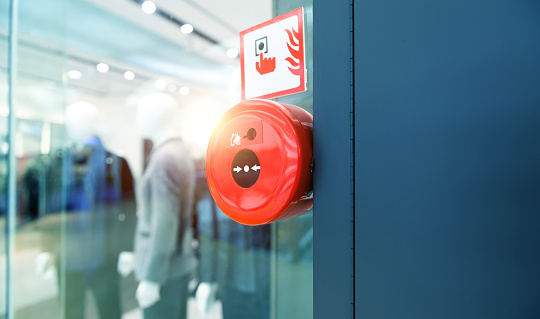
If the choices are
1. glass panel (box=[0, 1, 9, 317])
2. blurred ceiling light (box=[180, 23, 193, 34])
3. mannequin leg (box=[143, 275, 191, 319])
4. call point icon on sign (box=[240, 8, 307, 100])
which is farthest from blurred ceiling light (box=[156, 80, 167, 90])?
call point icon on sign (box=[240, 8, 307, 100])

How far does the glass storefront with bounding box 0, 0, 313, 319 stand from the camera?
1426 mm

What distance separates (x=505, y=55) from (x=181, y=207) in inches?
59.3

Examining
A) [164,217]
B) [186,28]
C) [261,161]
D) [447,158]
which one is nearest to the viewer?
[447,158]

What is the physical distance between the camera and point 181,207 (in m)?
1.59

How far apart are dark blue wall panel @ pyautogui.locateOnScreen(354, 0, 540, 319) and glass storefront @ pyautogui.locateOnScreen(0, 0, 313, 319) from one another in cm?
63

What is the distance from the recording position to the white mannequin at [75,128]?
1.88 meters

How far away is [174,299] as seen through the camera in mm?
1579

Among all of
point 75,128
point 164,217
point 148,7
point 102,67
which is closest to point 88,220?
point 75,128

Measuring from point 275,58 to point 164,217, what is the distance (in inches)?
47.3

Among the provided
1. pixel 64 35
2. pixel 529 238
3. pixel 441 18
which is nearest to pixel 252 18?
pixel 441 18

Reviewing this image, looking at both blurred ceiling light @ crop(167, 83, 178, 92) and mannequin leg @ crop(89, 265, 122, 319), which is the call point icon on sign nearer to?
blurred ceiling light @ crop(167, 83, 178, 92)

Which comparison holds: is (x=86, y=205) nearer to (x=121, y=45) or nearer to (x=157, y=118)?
(x=157, y=118)

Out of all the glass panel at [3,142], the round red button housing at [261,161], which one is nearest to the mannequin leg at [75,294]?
the glass panel at [3,142]

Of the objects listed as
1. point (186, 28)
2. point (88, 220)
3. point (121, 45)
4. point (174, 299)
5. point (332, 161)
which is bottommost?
point (174, 299)
